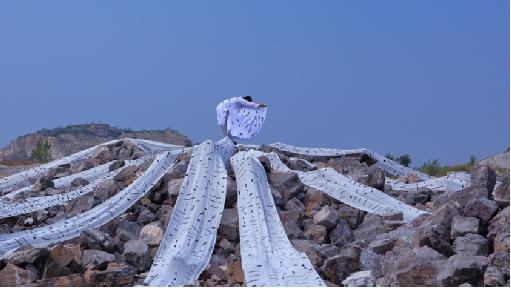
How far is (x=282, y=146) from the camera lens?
13320mm

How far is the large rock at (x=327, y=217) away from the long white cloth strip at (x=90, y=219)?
6.04 ft

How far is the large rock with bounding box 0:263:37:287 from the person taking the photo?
6.82 meters

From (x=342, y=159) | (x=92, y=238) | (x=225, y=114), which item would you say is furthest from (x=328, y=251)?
(x=342, y=159)

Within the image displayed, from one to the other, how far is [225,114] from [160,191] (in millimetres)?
2160

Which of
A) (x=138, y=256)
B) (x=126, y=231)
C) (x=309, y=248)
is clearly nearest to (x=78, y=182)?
(x=126, y=231)

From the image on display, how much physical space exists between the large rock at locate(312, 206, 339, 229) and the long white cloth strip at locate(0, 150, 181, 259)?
184cm

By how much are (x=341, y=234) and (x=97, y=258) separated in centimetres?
220

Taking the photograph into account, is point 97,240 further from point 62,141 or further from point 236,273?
point 62,141

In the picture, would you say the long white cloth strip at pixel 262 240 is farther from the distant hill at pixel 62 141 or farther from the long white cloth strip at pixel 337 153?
the distant hill at pixel 62 141

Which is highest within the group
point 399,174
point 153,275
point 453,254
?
point 399,174

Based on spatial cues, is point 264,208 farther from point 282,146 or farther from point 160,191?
point 282,146

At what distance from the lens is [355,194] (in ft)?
29.6

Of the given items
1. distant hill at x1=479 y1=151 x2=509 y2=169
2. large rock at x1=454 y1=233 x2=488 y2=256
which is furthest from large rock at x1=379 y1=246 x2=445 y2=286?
distant hill at x1=479 y1=151 x2=509 y2=169

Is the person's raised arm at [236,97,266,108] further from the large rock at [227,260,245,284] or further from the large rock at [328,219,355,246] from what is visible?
the large rock at [227,260,245,284]
